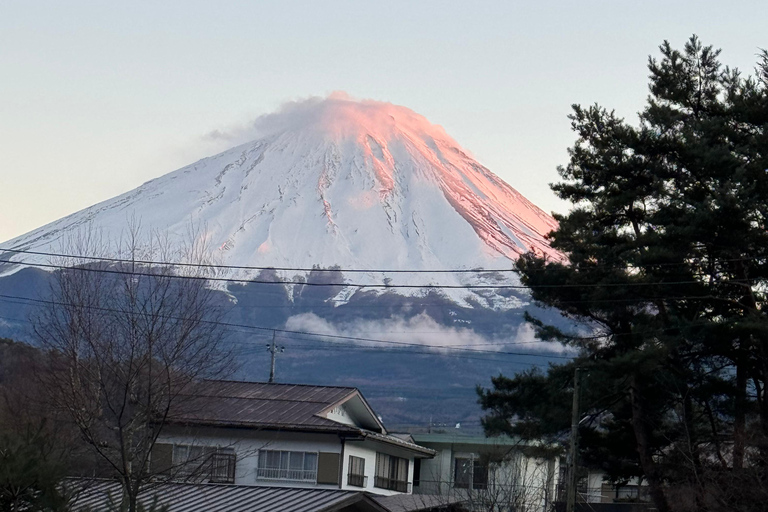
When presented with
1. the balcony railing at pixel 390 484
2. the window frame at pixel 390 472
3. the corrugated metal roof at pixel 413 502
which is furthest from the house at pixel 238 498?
the window frame at pixel 390 472

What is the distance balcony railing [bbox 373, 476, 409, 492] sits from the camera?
33144mm

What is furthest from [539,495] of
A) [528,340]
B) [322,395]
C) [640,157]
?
[528,340]

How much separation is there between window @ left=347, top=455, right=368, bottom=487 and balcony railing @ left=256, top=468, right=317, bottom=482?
3.82 ft

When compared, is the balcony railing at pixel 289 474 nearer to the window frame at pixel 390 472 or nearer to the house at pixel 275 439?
the house at pixel 275 439

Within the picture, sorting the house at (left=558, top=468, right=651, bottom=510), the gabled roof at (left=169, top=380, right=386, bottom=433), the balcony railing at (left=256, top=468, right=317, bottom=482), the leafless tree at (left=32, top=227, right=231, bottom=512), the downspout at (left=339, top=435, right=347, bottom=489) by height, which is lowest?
the house at (left=558, top=468, right=651, bottom=510)

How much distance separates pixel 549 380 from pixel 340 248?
16901 cm

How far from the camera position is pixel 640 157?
2592cm

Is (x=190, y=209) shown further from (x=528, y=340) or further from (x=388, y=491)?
(x=388, y=491)

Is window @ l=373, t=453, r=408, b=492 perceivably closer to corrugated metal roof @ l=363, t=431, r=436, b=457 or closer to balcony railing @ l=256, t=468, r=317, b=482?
corrugated metal roof @ l=363, t=431, r=436, b=457

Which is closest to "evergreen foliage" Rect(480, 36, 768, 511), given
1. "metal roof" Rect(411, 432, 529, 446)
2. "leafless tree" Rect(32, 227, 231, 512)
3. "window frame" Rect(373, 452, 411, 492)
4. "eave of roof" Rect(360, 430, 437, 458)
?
"eave of roof" Rect(360, 430, 437, 458)

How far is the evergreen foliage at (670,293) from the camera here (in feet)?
73.3

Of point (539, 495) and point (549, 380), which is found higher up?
point (549, 380)

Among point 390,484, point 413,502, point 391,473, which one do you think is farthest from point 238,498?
point 413,502

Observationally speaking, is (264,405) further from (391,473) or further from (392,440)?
(391,473)
